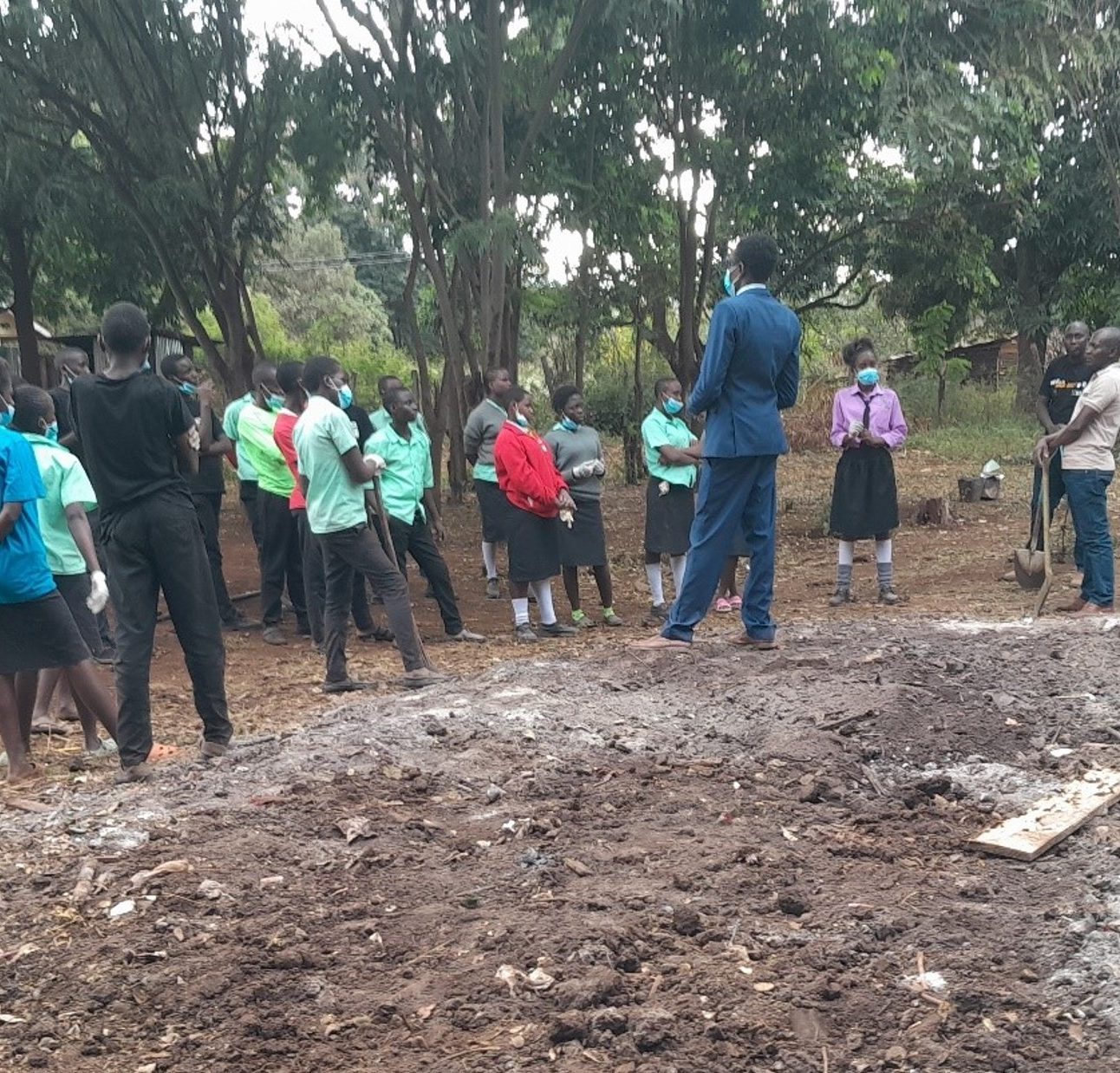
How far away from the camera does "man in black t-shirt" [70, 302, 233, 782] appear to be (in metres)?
4.82

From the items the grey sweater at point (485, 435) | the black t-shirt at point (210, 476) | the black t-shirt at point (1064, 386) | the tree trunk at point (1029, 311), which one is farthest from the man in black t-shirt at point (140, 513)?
the tree trunk at point (1029, 311)

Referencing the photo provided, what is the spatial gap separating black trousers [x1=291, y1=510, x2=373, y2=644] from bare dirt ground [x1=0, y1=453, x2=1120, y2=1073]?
1743mm

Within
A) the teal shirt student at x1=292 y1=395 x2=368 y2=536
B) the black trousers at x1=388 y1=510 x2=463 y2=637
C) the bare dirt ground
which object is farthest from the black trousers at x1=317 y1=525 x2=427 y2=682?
the black trousers at x1=388 y1=510 x2=463 y2=637

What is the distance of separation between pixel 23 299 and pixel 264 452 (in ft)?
32.3

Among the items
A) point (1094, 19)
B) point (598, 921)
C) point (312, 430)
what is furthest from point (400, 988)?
point (1094, 19)

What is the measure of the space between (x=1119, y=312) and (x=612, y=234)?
920cm

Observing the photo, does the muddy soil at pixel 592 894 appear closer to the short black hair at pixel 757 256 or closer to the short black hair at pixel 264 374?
the short black hair at pixel 757 256

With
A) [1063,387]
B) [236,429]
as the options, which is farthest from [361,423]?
[1063,387]

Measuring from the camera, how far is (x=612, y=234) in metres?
13.5

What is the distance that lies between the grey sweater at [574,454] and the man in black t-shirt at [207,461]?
2221 mm

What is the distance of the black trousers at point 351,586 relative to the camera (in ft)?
21.2

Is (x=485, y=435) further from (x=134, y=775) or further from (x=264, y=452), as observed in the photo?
(x=134, y=775)

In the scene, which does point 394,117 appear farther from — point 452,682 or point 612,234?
point 452,682

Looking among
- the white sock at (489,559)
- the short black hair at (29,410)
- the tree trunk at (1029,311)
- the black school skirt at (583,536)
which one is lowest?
the white sock at (489,559)
